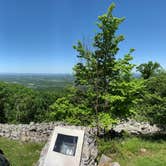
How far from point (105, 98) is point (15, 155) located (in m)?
4.58

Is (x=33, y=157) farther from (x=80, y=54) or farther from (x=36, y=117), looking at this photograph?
(x=36, y=117)

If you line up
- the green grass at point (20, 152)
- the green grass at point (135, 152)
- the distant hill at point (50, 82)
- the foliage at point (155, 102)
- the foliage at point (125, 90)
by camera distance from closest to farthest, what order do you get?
the green grass at point (135, 152), the green grass at point (20, 152), the foliage at point (155, 102), the foliage at point (125, 90), the distant hill at point (50, 82)

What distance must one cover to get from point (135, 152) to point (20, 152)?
4.97 meters

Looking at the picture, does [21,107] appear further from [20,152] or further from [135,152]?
[135,152]

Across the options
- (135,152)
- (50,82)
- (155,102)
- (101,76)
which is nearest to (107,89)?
(101,76)

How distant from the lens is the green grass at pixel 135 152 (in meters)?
6.67

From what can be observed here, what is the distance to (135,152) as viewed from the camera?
7574 millimetres

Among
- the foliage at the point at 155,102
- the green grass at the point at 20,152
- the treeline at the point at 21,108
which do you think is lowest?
the treeline at the point at 21,108

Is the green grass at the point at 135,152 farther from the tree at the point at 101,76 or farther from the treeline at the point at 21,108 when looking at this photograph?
the treeline at the point at 21,108

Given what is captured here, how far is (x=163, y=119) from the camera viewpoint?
345 inches

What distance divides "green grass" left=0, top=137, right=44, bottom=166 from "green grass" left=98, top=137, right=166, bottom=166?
9.50 ft

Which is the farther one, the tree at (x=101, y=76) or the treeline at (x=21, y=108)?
the treeline at (x=21, y=108)

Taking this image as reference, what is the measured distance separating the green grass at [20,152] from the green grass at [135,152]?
2895 mm

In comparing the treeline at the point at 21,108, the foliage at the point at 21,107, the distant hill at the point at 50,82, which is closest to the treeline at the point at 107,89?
the distant hill at the point at 50,82
